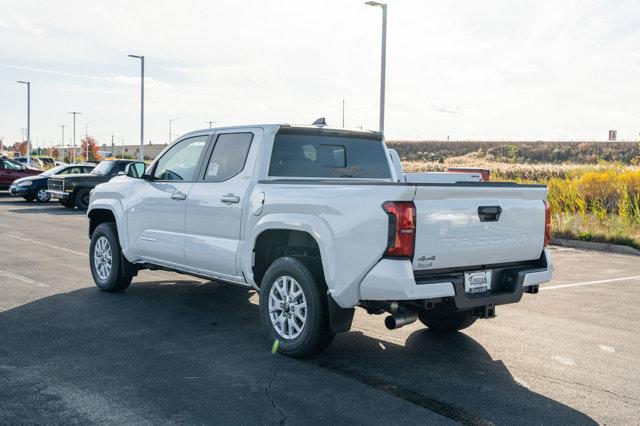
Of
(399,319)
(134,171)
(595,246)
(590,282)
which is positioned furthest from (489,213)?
(595,246)

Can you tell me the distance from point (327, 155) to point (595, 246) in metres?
9.88

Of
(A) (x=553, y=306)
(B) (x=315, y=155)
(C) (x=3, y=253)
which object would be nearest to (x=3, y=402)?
(B) (x=315, y=155)

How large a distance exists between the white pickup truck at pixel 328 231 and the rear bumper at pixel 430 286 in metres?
0.01

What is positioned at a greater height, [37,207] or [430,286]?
[430,286]

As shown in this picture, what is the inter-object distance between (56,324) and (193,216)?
1.70 meters

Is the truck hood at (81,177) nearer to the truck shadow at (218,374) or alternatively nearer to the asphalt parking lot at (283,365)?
the asphalt parking lot at (283,365)

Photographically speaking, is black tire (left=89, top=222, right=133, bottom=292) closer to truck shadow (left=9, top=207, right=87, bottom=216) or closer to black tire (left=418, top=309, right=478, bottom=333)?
black tire (left=418, top=309, right=478, bottom=333)

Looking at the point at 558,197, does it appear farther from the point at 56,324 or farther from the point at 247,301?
the point at 56,324

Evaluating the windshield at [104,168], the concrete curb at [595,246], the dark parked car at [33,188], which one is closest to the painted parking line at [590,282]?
the concrete curb at [595,246]

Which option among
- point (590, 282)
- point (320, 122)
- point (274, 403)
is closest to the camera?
point (274, 403)

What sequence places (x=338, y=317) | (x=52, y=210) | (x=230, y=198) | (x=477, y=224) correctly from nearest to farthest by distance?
(x=477, y=224) < (x=338, y=317) < (x=230, y=198) < (x=52, y=210)

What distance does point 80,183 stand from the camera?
23.4 m

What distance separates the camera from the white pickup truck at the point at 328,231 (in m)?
4.90

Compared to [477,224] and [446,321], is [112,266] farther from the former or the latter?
[477,224]
